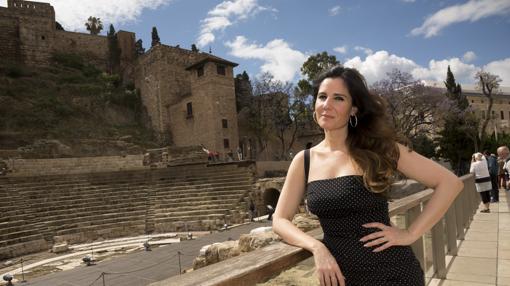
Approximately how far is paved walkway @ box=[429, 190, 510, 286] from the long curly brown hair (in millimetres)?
2402

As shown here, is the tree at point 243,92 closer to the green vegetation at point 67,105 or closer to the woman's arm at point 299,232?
the green vegetation at point 67,105

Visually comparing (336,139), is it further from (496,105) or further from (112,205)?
(496,105)

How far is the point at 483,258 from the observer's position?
175 inches

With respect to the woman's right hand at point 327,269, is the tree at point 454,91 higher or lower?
higher

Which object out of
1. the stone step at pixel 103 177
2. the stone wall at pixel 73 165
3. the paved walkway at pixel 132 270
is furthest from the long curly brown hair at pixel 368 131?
the stone wall at pixel 73 165

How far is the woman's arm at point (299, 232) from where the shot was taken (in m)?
1.53

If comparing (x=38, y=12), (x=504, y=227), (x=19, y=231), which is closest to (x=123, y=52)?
(x=38, y=12)

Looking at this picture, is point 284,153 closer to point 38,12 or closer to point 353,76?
point 38,12

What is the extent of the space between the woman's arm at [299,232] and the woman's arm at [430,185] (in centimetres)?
24

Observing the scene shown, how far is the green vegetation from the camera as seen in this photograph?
31547mm

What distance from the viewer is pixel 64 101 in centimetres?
3503

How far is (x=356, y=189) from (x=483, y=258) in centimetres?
384

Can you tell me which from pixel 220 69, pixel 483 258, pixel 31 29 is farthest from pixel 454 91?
pixel 31 29

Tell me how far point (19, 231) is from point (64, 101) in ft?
78.4
